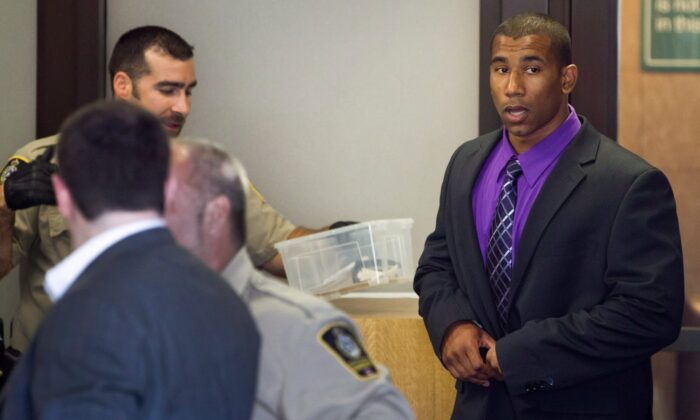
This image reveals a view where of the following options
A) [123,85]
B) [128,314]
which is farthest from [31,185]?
[128,314]

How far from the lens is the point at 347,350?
62.9 inches

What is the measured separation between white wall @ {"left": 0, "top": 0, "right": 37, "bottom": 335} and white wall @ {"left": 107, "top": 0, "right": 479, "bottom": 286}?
0.26m

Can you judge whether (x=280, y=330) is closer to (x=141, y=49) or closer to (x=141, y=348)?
(x=141, y=348)

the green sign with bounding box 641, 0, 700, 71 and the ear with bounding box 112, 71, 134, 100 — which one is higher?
the green sign with bounding box 641, 0, 700, 71

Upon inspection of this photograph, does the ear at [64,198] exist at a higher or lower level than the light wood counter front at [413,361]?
higher

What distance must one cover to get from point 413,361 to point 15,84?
1536mm

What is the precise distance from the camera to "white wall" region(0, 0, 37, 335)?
11.6 feet

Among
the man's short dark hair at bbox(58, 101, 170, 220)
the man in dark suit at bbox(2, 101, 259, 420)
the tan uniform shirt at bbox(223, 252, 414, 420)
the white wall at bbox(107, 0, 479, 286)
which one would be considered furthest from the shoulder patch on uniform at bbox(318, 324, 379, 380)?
the white wall at bbox(107, 0, 479, 286)

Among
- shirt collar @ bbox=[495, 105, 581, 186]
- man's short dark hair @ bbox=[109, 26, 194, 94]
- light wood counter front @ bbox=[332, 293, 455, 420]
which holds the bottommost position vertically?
light wood counter front @ bbox=[332, 293, 455, 420]

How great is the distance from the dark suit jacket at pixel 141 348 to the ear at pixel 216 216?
19 cm

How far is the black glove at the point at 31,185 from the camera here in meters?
2.61

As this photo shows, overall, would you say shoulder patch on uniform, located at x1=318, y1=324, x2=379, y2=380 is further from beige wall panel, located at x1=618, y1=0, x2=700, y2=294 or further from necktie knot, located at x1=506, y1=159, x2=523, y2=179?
beige wall panel, located at x1=618, y1=0, x2=700, y2=294

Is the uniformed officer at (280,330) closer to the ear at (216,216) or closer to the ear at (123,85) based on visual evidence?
the ear at (216,216)

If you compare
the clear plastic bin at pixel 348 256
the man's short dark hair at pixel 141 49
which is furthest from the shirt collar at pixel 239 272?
the man's short dark hair at pixel 141 49
